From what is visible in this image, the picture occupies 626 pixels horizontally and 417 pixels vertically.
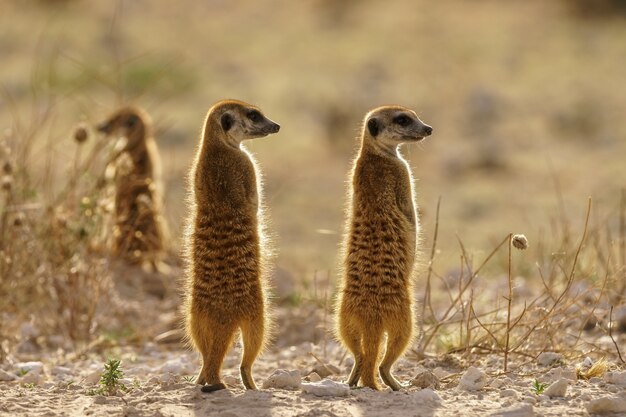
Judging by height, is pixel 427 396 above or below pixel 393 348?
below

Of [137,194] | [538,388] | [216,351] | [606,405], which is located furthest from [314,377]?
[137,194]

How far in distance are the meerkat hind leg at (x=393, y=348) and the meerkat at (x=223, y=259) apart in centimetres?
54

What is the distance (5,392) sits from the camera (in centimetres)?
510

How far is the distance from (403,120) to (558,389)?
1428 millimetres

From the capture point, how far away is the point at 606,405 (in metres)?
4.65

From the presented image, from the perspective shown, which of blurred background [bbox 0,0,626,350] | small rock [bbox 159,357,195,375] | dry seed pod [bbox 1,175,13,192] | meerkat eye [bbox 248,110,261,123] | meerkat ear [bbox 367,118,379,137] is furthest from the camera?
blurred background [bbox 0,0,626,350]

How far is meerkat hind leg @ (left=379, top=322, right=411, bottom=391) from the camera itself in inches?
201

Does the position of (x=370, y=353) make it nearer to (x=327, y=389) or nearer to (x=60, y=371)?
(x=327, y=389)

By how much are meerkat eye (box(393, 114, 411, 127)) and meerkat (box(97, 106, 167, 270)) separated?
2563 mm

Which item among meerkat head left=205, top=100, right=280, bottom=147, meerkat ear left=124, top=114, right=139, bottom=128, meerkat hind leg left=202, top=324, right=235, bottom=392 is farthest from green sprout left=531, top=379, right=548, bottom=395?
meerkat ear left=124, top=114, right=139, bottom=128

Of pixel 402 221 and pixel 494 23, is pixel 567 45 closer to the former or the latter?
pixel 494 23

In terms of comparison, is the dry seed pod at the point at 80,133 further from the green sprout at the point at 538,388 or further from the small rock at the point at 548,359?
the green sprout at the point at 538,388

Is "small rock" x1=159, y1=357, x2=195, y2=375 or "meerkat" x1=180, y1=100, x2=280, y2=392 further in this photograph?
"small rock" x1=159, y1=357, x2=195, y2=375

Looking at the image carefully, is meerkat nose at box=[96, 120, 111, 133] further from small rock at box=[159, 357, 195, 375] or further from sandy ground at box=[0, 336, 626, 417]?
sandy ground at box=[0, 336, 626, 417]
